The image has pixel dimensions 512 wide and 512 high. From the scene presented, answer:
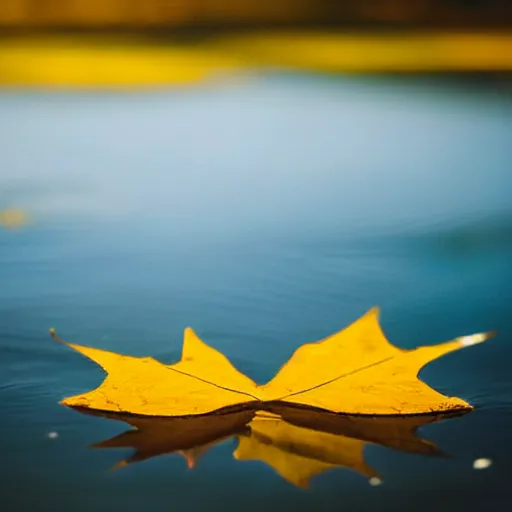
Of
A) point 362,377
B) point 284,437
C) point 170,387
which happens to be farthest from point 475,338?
point 170,387

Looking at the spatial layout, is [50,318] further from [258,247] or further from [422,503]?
[422,503]

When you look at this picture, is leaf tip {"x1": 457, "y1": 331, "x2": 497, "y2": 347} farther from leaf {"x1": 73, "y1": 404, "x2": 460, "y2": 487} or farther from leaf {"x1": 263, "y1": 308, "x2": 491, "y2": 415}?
leaf {"x1": 73, "y1": 404, "x2": 460, "y2": 487}

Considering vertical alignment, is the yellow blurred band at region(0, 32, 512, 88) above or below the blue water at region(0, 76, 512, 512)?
above

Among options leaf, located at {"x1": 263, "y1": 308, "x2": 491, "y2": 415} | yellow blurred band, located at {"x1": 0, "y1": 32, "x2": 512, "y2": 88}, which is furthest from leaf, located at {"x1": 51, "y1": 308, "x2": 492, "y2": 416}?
yellow blurred band, located at {"x1": 0, "y1": 32, "x2": 512, "y2": 88}

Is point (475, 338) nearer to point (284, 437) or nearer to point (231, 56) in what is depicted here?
point (284, 437)

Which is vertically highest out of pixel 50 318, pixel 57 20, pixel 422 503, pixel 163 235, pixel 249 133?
pixel 57 20

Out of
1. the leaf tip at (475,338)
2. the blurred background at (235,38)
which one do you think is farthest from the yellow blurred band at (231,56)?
the leaf tip at (475,338)

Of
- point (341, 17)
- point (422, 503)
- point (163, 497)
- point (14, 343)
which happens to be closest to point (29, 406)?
point (14, 343)

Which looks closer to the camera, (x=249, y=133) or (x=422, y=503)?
(x=422, y=503)
